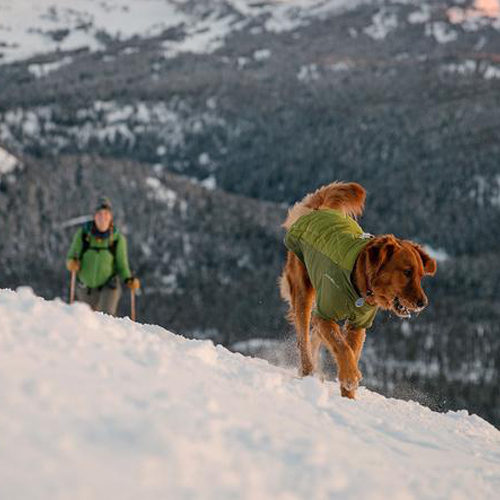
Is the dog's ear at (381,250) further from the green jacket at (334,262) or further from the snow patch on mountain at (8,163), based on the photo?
the snow patch on mountain at (8,163)

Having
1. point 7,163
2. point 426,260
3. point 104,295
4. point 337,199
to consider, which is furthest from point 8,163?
point 426,260

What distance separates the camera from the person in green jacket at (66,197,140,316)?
384 inches

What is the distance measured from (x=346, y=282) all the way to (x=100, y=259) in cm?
429

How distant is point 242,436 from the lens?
351 cm

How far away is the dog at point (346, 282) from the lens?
6285mm

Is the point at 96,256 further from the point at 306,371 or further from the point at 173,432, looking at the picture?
the point at 173,432

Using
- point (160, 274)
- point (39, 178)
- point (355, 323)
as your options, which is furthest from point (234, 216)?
point (355, 323)

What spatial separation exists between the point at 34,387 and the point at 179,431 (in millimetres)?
686

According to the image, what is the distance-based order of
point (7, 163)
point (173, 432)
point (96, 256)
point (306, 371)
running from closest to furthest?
1. point (173, 432)
2. point (306, 371)
3. point (96, 256)
4. point (7, 163)

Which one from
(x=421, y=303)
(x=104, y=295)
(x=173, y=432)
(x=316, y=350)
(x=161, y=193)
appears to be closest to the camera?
(x=173, y=432)

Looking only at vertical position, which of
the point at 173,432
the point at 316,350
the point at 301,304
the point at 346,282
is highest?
the point at 173,432

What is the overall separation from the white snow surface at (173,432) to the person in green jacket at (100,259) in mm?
4642

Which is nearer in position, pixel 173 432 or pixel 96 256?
pixel 173 432

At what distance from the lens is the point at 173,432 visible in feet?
10.7
